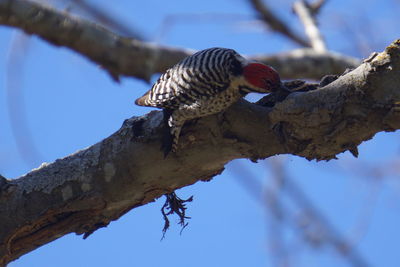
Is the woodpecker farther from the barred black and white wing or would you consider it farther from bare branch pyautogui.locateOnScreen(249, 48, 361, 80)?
bare branch pyautogui.locateOnScreen(249, 48, 361, 80)

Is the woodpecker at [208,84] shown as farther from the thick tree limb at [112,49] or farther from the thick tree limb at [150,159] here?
the thick tree limb at [112,49]

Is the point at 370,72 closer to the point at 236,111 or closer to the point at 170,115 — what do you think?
the point at 236,111

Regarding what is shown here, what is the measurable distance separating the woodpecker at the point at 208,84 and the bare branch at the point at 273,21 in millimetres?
3358

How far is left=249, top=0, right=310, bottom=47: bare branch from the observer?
6.57 m

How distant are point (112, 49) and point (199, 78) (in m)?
2.55

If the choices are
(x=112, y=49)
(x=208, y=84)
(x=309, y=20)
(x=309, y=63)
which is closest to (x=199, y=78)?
(x=208, y=84)

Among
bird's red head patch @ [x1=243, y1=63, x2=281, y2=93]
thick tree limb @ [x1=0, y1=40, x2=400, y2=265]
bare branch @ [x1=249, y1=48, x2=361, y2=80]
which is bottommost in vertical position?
thick tree limb @ [x1=0, y1=40, x2=400, y2=265]

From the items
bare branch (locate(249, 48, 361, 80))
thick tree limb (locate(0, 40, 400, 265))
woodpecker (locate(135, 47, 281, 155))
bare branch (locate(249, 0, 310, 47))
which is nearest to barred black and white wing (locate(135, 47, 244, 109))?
woodpecker (locate(135, 47, 281, 155))

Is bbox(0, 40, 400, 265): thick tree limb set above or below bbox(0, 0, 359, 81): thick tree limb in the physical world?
below

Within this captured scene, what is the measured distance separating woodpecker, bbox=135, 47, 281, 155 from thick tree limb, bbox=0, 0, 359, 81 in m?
2.32

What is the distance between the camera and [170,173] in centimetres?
312

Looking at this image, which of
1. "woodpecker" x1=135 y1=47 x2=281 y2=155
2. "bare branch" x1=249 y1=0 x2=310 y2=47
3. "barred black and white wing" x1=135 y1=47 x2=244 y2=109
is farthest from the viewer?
"bare branch" x1=249 y1=0 x2=310 y2=47

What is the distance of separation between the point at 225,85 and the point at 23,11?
2.82 m

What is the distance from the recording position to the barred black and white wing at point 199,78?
10.5 feet
